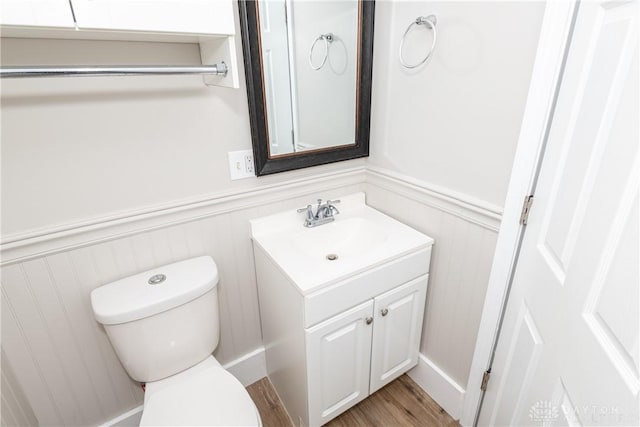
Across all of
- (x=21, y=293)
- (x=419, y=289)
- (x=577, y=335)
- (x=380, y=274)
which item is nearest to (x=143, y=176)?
(x=21, y=293)

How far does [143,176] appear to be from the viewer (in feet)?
3.84

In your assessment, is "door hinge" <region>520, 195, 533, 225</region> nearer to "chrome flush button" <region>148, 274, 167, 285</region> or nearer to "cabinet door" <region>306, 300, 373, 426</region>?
"cabinet door" <region>306, 300, 373, 426</region>

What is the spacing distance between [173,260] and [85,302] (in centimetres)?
32

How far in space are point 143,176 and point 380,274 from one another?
3.02 ft

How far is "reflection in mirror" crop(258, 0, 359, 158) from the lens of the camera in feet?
4.15

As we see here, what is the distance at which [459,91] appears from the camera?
1159 millimetres

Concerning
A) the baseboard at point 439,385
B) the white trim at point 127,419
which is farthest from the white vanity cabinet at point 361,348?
the white trim at point 127,419

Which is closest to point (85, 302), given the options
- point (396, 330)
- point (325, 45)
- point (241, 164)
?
point (241, 164)

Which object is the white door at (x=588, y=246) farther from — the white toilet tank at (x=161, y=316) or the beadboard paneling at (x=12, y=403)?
the beadboard paneling at (x=12, y=403)

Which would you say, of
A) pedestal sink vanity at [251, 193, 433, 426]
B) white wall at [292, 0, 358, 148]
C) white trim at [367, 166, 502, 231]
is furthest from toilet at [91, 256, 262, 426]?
white trim at [367, 166, 502, 231]

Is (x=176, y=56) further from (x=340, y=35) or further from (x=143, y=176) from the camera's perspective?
(x=340, y=35)

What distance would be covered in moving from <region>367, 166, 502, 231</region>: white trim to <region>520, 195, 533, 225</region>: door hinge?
0.08 meters

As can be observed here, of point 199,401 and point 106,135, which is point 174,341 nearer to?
point 199,401

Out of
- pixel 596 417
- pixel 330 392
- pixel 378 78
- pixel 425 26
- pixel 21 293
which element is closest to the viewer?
pixel 596 417
